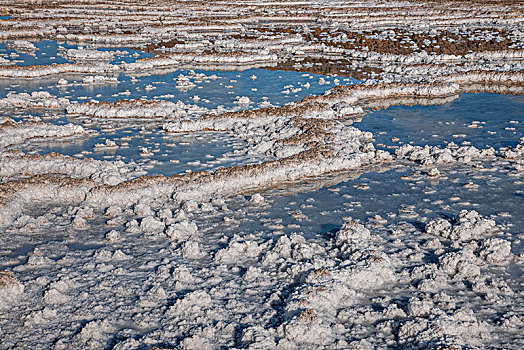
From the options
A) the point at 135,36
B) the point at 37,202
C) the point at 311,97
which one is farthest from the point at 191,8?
the point at 37,202

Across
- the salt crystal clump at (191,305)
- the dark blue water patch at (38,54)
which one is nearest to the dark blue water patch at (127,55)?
the dark blue water patch at (38,54)

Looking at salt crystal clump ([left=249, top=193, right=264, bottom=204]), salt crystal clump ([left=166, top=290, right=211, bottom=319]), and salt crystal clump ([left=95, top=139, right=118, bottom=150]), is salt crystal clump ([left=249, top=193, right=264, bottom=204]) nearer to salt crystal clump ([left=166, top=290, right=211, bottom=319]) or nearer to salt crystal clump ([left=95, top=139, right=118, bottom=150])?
salt crystal clump ([left=166, top=290, right=211, bottom=319])

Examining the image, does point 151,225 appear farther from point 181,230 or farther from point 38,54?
point 38,54

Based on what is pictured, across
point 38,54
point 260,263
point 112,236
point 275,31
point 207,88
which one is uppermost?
point 38,54

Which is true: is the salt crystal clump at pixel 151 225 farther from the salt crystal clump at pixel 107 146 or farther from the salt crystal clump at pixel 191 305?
the salt crystal clump at pixel 107 146

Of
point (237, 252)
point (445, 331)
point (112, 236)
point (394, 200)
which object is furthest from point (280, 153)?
point (445, 331)

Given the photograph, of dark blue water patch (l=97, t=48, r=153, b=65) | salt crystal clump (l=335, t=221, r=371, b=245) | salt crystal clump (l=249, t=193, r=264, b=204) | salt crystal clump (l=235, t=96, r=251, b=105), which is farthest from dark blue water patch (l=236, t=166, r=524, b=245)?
dark blue water patch (l=97, t=48, r=153, b=65)

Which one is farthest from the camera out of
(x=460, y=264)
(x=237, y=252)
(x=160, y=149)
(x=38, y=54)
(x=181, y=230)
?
(x=38, y=54)

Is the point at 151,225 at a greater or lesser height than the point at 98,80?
lesser
